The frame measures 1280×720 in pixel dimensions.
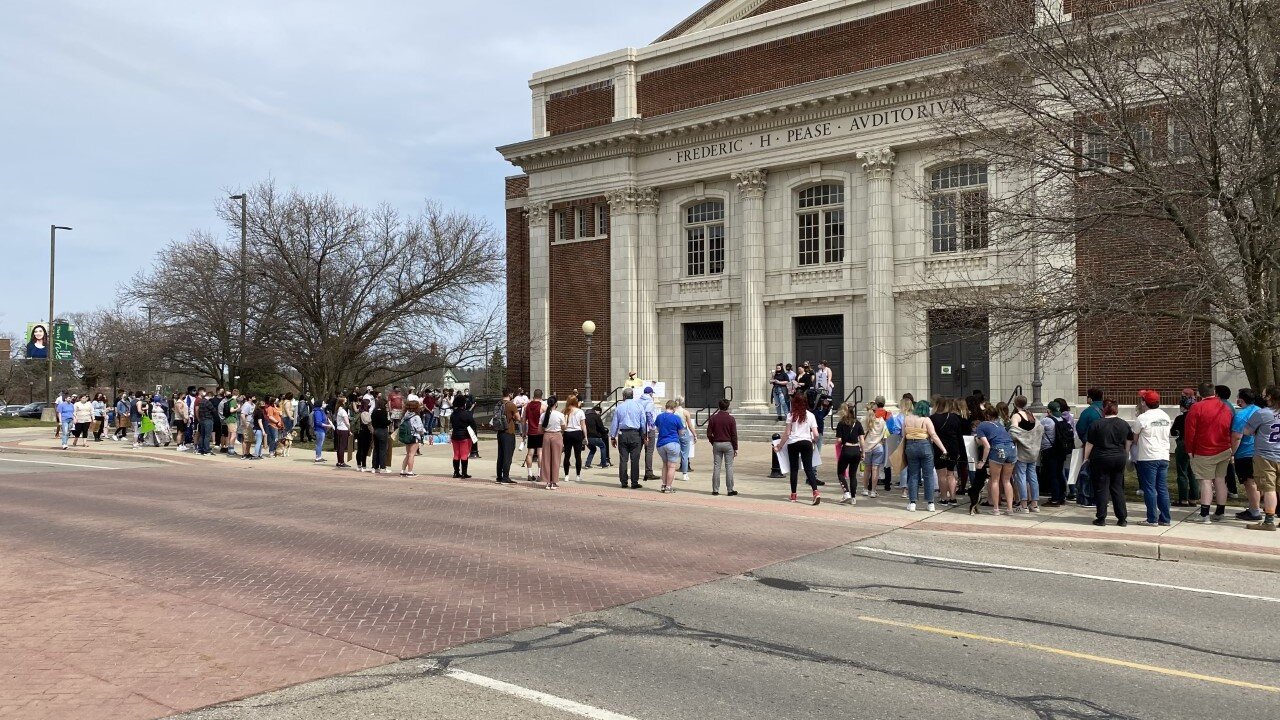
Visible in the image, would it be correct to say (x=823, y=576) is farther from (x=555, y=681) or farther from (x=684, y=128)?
(x=684, y=128)

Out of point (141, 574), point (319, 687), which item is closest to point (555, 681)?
point (319, 687)

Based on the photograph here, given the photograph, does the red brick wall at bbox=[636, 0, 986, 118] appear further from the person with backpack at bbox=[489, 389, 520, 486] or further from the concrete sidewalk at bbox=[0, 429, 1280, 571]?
the person with backpack at bbox=[489, 389, 520, 486]

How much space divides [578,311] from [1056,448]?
23124 mm

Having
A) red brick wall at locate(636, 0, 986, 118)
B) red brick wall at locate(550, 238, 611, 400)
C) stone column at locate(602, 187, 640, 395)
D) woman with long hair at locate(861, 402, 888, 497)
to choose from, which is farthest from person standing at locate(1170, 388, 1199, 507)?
red brick wall at locate(550, 238, 611, 400)

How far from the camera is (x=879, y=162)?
93.8 ft

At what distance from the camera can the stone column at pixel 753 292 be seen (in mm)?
31141

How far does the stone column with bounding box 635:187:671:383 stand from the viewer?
1336 inches

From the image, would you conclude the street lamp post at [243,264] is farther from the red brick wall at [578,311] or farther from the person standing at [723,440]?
the person standing at [723,440]

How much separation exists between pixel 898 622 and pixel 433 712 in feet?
12.6

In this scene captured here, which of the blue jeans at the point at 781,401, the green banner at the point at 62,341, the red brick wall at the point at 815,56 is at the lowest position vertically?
the blue jeans at the point at 781,401

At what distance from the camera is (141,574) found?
30.4 ft

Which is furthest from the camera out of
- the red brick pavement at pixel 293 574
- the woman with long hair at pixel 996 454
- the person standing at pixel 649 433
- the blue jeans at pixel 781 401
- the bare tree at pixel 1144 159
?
the blue jeans at pixel 781 401

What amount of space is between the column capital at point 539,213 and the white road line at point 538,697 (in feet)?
103

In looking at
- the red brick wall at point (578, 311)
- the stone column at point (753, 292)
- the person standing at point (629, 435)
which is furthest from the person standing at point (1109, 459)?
the red brick wall at point (578, 311)
